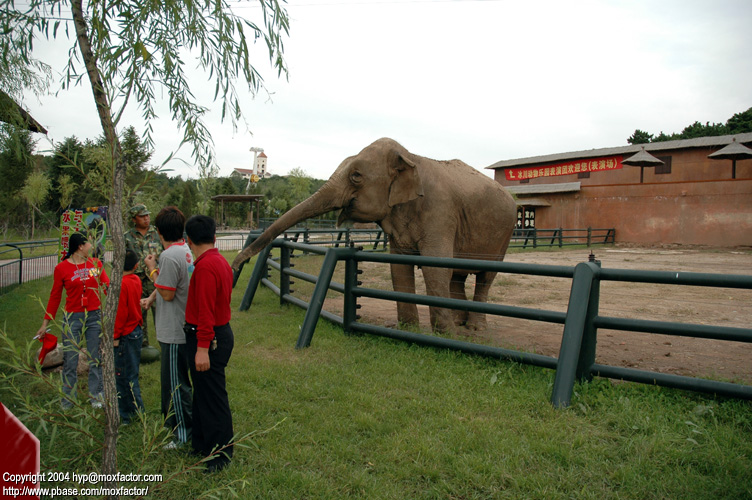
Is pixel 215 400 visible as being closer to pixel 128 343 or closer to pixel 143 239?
pixel 128 343

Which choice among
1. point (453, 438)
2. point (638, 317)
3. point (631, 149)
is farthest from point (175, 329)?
point (631, 149)

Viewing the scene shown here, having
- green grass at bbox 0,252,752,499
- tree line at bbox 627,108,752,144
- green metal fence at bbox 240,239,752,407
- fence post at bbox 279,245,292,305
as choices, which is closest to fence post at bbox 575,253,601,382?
green metal fence at bbox 240,239,752,407

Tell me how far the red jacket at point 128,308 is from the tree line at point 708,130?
47863 mm

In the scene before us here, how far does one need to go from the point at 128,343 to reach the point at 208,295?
4.31 ft

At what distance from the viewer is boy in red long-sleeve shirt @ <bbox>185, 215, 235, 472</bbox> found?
2.87 metres

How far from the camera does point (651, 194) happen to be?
26.5m

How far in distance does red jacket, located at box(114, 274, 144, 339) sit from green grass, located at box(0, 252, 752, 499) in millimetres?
694

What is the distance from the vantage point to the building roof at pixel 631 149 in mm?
27375

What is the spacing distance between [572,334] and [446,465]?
1.53 metres

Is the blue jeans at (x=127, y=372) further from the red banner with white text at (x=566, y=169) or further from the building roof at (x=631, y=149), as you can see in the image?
the red banner with white text at (x=566, y=169)

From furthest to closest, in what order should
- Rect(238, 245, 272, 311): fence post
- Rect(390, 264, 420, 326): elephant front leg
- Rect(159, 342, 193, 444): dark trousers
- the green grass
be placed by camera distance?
Rect(238, 245, 272, 311): fence post → Rect(390, 264, 420, 326): elephant front leg → Rect(159, 342, 193, 444): dark trousers → the green grass

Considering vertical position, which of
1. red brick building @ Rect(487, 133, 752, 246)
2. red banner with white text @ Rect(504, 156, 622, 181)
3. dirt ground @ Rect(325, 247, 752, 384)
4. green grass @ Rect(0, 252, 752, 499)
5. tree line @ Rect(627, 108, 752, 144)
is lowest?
green grass @ Rect(0, 252, 752, 499)

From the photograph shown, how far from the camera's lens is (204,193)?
7.34 ft

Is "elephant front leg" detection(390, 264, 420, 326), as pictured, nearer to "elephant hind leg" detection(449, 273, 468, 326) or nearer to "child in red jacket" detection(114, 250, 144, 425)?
"elephant hind leg" detection(449, 273, 468, 326)
